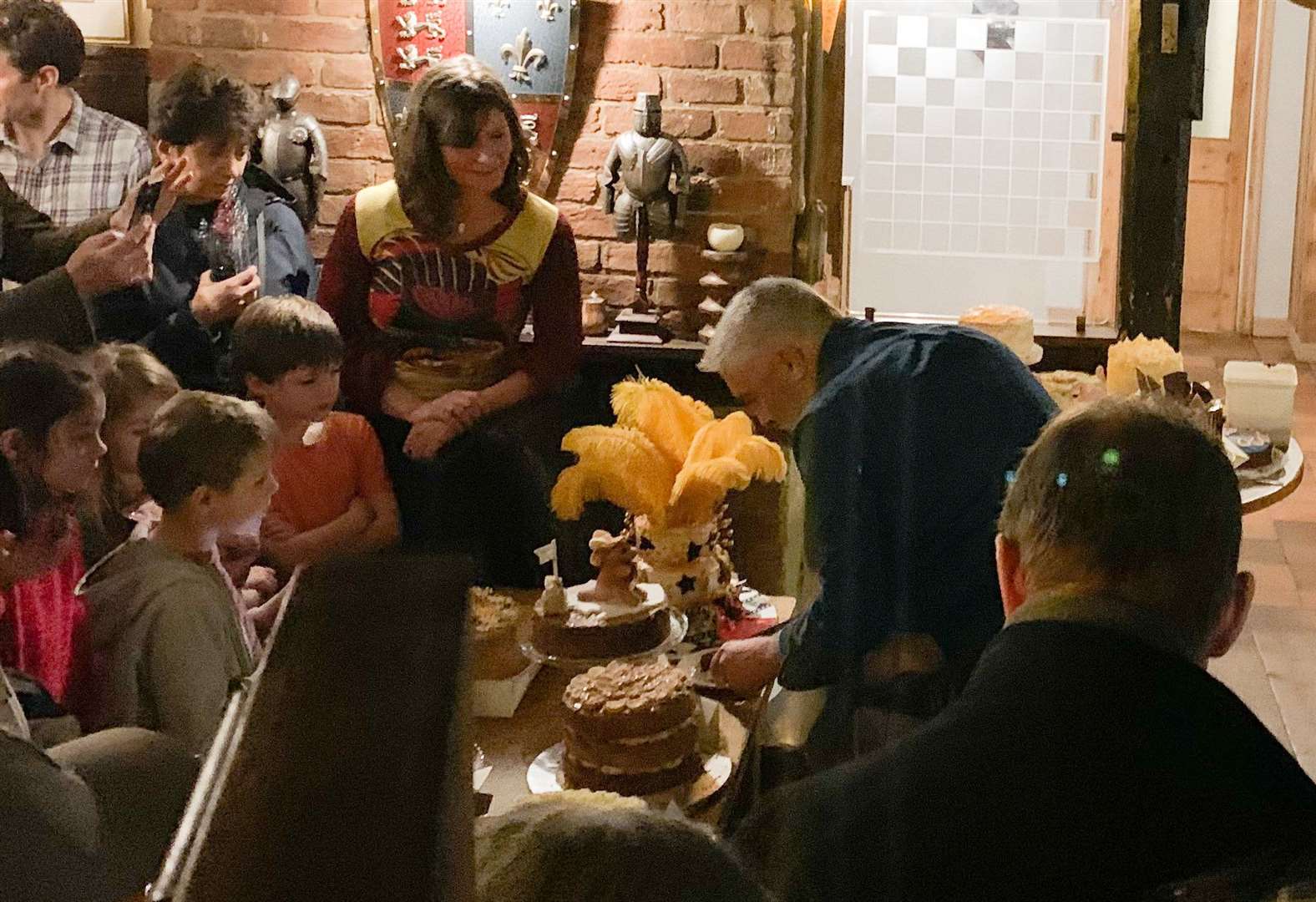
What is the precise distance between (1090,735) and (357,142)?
1426 millimetres

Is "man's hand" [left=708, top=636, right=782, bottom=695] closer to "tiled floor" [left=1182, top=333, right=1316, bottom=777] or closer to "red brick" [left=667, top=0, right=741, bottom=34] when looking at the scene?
"tiled floor" [left=1182, top=333, right=1316, bottom=777]

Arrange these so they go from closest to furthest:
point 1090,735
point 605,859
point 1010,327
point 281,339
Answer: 1. point 605,859
2. point 1090,735
3. point 281,339
4. point 1010,327

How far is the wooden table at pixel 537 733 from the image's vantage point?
759mm

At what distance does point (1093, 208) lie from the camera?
172 centimetres

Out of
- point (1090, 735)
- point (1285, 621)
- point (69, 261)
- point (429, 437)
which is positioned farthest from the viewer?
point (1285, 621)

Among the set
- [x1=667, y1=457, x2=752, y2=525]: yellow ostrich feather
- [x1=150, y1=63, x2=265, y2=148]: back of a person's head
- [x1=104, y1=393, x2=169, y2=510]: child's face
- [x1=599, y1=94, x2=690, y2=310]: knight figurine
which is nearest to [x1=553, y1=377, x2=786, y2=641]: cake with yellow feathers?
[x1=667, y1=457, x2=752, y2=525]: yellow ostrich feather

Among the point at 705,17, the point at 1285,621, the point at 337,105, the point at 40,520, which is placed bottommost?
the point at 1285,621

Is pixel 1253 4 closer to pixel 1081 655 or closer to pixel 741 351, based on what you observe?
pixel 741 351

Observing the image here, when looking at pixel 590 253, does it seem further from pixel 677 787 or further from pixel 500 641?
pixel 677 787

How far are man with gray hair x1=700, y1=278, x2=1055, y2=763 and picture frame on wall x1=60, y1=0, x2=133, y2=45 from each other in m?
1.06

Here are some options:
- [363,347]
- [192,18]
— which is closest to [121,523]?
[363,347]

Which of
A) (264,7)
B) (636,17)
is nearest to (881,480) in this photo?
(636,17)

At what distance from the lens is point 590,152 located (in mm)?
1653

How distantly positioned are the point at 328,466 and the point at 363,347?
0.16 m
